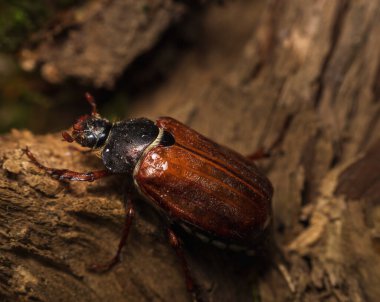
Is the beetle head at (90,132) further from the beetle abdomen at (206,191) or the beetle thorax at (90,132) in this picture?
the beetle abdomen at (206,191)

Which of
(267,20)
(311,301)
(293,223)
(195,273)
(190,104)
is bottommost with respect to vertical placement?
(311,301)

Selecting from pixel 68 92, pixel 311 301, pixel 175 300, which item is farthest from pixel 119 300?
pixel 68 92

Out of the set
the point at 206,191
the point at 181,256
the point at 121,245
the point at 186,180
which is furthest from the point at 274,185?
the point at 121,245

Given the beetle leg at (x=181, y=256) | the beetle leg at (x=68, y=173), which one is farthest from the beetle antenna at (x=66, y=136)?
the beetle leg at (x=181, y=256)

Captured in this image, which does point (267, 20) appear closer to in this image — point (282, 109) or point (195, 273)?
point (282, 109)

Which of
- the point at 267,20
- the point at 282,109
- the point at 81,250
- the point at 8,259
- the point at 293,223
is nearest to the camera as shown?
the point at 8,259

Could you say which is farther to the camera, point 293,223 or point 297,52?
point 297,52
